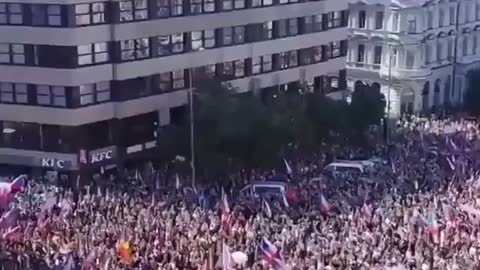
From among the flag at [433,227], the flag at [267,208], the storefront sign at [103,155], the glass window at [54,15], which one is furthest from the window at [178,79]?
the flag at [433,227]

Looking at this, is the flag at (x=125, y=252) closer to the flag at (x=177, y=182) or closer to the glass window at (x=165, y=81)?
the flag at (x=177, y=182)

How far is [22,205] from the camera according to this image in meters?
39.3

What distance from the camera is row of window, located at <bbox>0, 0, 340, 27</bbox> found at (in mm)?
49500

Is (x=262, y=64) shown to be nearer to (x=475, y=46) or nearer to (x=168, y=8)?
(x=168, y=8)

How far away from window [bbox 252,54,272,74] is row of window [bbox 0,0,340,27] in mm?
5763

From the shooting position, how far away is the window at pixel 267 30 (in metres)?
60.2

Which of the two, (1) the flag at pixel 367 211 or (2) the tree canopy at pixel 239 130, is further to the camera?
(2) the tree canopy at pixel 239 130

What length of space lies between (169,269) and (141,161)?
2405 cm

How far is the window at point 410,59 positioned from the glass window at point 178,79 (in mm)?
25688

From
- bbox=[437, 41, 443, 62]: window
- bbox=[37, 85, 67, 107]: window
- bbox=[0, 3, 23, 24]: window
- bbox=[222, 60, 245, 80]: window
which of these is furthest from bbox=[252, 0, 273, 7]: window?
bbox=[437, 41, 443, 62]: window

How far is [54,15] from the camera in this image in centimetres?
4956

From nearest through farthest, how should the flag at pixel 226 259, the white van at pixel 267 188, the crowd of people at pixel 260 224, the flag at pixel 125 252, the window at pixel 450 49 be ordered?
the flag at pixel 226 259 < the crowd of people at pixel 260 224 < the flag at pixel 125 252 < the white van at pixel 267 188 < the window at pixel 450 49

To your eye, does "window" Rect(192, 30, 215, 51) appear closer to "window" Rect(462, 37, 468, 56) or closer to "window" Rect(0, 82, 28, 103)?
"window" Rect(0, 82, 28, 103)

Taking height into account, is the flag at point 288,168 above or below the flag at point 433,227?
below
